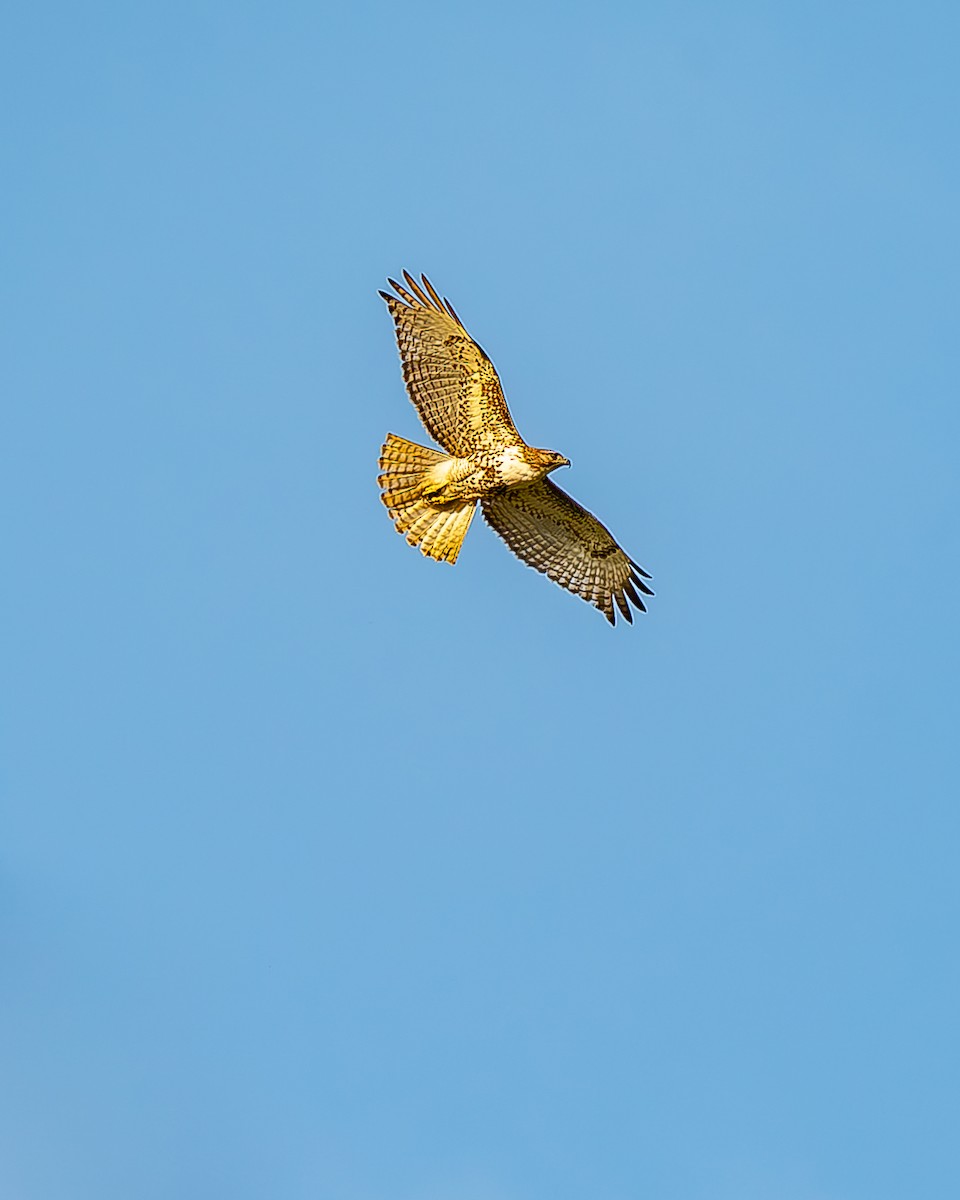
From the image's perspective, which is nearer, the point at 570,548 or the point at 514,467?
the point at 514,467

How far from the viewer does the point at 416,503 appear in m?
21.0

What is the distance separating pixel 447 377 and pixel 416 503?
4.21 ft

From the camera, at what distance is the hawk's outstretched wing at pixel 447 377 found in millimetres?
20500

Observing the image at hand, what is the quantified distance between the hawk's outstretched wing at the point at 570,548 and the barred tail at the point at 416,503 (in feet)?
2.45

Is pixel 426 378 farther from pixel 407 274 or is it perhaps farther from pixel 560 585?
pixel 560 585

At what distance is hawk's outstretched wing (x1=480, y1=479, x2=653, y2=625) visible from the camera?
71.8ft

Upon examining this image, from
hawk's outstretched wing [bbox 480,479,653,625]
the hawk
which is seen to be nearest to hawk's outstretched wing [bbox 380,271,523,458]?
the hawk

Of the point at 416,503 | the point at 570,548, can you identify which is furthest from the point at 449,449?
the point at 570,548

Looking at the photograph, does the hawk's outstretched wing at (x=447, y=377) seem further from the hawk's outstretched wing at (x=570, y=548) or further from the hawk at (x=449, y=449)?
the hawk's outstretched wing at (x=570, y=548)

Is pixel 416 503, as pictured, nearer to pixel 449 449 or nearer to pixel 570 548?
pixel 449 449

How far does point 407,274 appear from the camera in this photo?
811 inches

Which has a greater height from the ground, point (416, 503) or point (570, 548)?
point (570, 548)

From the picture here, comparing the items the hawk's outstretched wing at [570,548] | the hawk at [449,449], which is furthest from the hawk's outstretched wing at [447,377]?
the hawk's outstretched wing at [570,548]

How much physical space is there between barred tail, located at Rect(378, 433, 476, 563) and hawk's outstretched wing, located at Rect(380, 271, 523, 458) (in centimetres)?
31
